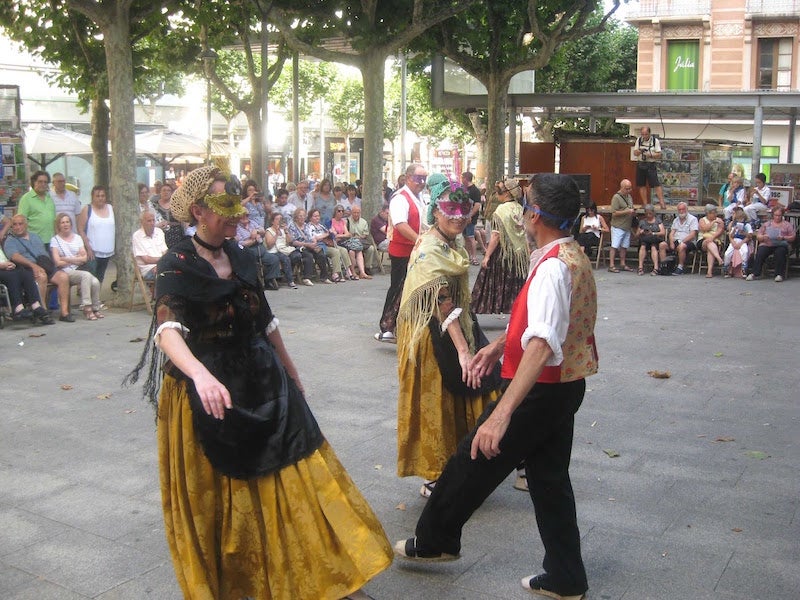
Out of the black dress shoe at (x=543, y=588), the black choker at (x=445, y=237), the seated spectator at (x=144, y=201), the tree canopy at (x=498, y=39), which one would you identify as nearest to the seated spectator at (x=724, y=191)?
the tree canopy at (x=498, y=39)

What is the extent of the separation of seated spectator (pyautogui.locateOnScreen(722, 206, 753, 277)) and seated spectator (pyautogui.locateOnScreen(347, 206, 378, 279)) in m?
6.13

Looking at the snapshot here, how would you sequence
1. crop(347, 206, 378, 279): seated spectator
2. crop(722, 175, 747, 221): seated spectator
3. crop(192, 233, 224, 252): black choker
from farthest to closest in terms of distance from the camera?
1. crop(722, 175, 747, 221): seated spectator
2. crop(347, 206, 378, 279): seated spectator
3. crop(192, 233, 224, 252): black choker

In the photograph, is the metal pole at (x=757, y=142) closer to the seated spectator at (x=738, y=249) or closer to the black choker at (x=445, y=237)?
the seated spectator at (x=738, y=249)

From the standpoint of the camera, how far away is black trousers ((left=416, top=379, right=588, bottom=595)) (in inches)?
146

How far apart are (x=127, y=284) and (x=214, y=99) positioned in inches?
1350

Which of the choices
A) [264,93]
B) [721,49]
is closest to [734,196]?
[264,93]

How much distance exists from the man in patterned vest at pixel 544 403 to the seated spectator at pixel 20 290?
8066 mm

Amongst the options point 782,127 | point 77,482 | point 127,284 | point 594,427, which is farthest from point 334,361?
point 782,127

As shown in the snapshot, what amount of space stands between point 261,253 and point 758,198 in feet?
31.2

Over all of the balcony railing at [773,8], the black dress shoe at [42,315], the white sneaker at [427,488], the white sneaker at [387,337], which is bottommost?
the white sneaker at [427,488]

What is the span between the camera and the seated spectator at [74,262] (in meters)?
11.5

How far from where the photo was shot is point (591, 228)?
17484 millimetres

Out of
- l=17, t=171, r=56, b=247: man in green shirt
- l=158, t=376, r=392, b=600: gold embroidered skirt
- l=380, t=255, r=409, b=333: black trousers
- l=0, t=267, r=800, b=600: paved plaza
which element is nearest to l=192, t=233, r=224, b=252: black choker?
l=158, t=376, r=392, b=600: gold embroidered skirt

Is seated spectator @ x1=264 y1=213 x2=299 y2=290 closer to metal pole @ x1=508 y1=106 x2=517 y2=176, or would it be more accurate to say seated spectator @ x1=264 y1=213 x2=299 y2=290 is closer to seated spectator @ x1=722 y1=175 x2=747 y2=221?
seated spectator @ x1=722 y1=175 x2=747 y2=221
